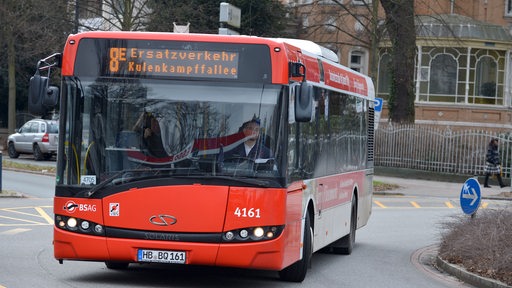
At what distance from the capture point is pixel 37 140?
→ 43281 millimetres

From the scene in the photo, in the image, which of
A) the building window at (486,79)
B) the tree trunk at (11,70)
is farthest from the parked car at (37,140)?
the building window at (486,79)

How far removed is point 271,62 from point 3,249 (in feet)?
18.9

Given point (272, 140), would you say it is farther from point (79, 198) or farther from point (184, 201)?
point (79, 198)

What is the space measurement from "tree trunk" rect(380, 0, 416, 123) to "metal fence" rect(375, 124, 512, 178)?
3.10 feet

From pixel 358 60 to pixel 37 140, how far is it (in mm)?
17605

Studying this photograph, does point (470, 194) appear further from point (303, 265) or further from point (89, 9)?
point (89, 9)

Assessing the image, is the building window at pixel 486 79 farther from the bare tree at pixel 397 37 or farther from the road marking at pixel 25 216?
the road marking at pixel 25 216

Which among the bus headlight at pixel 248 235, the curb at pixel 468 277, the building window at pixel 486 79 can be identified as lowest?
the curb at pixel 468 277

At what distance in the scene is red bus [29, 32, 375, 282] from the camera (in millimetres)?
10500

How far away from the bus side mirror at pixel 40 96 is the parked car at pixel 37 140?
1281 inches

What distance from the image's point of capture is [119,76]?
35.6 ft

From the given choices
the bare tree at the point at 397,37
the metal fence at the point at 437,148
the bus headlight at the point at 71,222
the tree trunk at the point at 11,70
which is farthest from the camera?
the tree trunk at the point at 11,70

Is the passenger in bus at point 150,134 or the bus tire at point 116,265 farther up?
the passenger in bus at point 150,134

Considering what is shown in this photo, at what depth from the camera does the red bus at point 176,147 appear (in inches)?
413
